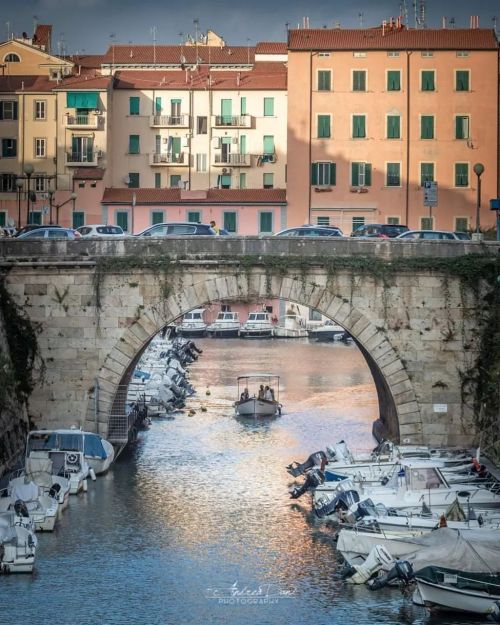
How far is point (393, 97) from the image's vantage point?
97.2m

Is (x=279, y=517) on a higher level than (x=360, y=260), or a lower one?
lower

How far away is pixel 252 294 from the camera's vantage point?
5859 cm

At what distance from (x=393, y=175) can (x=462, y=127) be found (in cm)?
519

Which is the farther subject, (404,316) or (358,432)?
(358,432)

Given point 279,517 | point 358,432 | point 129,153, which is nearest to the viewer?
point 279,517

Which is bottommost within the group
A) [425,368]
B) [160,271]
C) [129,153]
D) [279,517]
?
[279,517]

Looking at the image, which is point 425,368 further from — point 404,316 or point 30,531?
point 30,531

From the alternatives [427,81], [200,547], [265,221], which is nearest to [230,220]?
[265,221]

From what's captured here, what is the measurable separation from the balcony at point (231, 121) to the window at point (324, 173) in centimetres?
1000

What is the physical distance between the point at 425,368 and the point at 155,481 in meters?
10.6

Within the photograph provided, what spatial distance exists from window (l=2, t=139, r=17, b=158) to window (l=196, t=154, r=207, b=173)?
12.3 meters

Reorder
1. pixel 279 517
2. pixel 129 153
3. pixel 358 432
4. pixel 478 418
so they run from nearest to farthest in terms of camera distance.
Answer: pixel 279 517
pixel 478 418
pixel 358 432
pixel 129 153

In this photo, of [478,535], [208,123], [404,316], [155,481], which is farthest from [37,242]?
[208,123]

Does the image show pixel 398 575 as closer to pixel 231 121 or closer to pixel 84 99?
pixel 84 99
